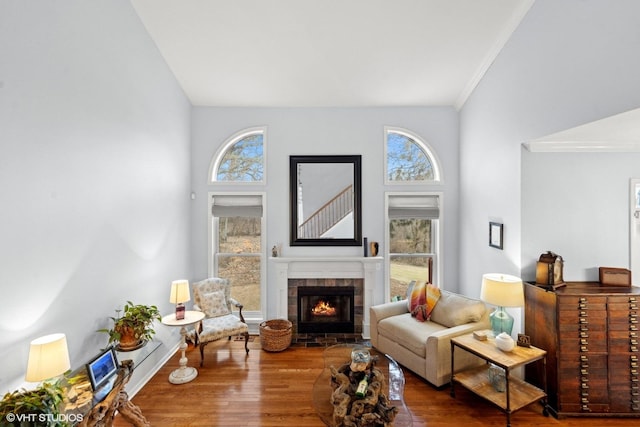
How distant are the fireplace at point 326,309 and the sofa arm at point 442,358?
1539mm

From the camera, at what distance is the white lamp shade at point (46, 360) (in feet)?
5.53

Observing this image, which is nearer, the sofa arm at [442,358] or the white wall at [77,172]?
the white wall at [77,172]

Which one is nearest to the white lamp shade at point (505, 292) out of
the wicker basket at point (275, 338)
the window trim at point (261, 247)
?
the wicker basket at point (275, 338)

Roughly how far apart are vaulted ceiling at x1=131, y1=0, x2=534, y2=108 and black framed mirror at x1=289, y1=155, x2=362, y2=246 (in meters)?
1.00

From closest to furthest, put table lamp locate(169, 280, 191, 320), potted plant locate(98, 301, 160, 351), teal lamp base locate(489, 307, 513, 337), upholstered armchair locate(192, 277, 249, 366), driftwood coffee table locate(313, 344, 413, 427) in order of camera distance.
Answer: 1. driftwood coffee table locate(313, 344, 413, 427)
2. potted plant locate(98, 301, 160, 351)
3. teal lamp base locate(489, 307, 513, 337)
4. table lamp locate(169, 280, 191, 320)
5. upholstered armchair locate(192, 277, 249, 366)

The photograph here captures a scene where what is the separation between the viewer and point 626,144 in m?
2.82

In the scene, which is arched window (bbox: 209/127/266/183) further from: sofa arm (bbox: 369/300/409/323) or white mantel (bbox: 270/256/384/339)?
sofa arm (bbox: 369/300/409/323)

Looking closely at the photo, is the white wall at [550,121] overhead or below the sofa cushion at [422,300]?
overhead

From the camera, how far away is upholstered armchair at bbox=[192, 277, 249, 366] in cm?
347

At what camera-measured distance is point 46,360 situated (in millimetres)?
1707

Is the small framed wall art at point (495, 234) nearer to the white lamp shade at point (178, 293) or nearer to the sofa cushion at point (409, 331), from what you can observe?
the sofa cushion at point (409, 331)

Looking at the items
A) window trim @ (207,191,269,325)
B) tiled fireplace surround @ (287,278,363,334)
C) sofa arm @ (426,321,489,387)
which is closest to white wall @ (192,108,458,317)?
Answer: window trim @ (207,191,269,325)

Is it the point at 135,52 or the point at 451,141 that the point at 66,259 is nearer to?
the point at 135,52

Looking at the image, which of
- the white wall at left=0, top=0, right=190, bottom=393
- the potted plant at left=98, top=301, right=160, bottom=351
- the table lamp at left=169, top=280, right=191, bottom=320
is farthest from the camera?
the table lamp at left=169, top=280, right=191, bottom=320
